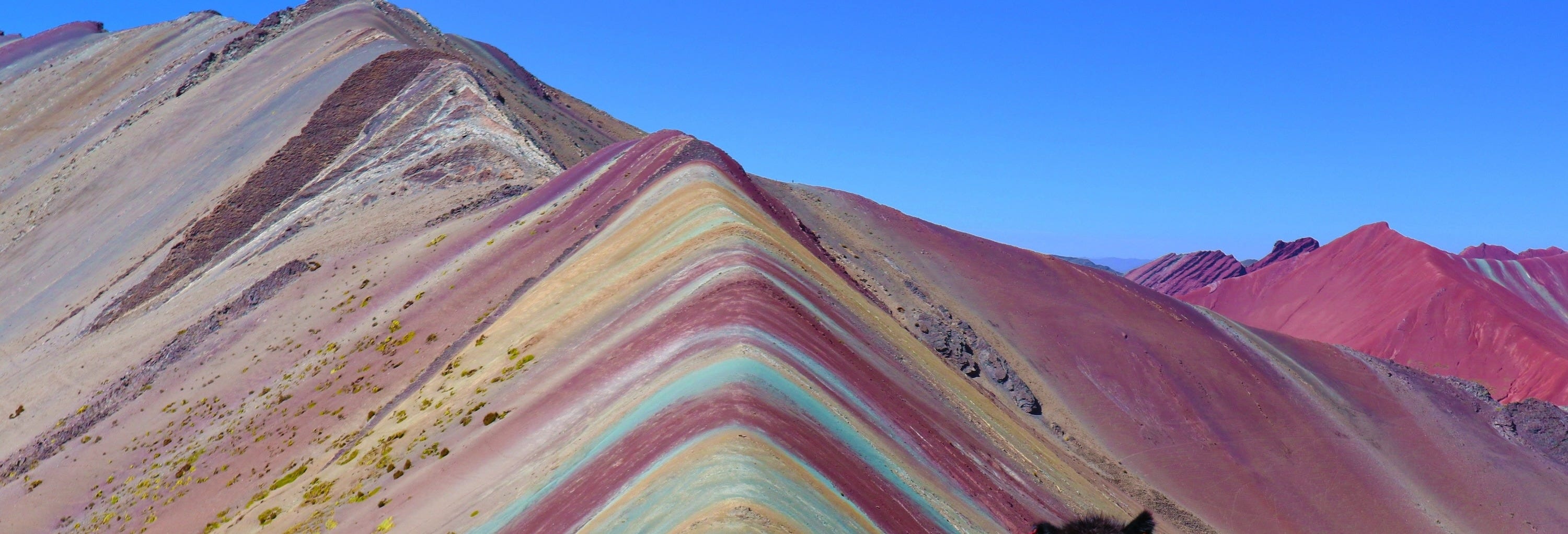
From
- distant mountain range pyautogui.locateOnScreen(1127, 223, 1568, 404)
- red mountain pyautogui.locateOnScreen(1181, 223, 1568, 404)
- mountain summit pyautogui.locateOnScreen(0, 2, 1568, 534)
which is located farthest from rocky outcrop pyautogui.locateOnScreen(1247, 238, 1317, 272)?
mountain summit pyautogui.locateOnScreen(0, 2, 1568, 534)

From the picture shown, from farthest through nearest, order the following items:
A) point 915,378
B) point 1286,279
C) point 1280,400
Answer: point 1286,279 → point 1280,400 → point 915,378

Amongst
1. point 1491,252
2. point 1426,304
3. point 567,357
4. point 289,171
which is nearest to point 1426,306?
point 1426,304

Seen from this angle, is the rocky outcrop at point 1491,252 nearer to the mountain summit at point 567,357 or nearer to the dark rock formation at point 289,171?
the mountain summit at point 567,357

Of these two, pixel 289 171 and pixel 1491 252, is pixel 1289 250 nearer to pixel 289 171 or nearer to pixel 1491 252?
pixel 1491 252

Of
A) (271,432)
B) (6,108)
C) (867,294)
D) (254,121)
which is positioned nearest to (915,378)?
(867,294)

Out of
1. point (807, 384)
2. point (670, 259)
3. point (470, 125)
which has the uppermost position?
point (470, 125)

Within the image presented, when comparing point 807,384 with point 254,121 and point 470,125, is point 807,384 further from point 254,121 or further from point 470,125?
point 254,121

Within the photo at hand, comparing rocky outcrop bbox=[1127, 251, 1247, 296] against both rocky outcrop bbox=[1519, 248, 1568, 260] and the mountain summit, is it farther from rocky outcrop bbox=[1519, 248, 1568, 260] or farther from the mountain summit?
the mountain summit
